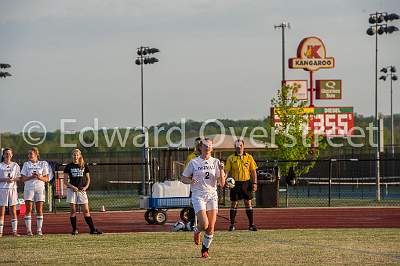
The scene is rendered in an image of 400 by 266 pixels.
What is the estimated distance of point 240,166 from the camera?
22016 millimetres

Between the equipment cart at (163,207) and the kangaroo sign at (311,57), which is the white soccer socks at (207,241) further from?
the kangaroo sign at (311,57)

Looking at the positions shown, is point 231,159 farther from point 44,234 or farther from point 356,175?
point 356,175

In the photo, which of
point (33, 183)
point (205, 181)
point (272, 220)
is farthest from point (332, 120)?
point (205, 181)

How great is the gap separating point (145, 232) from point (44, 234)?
2326mm

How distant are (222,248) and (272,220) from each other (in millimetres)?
9936

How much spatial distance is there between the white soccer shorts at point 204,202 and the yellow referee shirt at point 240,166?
5557 mm

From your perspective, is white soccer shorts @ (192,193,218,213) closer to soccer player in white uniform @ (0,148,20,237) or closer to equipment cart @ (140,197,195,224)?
soccer player in white uniform @ (0,148,20,237)

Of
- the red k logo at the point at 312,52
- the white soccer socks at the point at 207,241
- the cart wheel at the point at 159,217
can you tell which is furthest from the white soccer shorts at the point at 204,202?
the red k logo at the point at 312,52

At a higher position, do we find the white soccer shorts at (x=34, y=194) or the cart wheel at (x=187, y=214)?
the white soccer shorts at (x=34, y=194)

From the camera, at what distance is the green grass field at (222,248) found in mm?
15234

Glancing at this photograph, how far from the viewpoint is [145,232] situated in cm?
2195

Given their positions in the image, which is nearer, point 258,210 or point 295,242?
point 295,242

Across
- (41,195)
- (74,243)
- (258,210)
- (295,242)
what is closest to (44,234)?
(41,195)

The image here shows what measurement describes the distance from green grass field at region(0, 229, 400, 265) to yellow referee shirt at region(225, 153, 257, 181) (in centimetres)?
137
